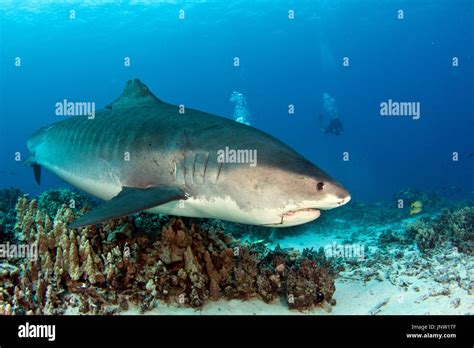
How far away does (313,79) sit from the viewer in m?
140

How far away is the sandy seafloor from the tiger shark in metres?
1.48

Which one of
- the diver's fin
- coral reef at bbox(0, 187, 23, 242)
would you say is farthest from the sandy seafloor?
coral reef at bbox(0, 187, 23, 242)

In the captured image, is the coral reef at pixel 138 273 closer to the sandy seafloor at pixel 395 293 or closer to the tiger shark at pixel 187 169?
the sandy seafloor at pixel 395 293

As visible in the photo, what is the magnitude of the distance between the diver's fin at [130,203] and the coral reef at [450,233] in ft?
22.1

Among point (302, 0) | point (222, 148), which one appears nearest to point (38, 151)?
point (222, 148)

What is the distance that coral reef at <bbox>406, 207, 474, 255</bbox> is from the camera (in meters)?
8.35

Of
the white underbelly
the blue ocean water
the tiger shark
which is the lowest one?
the white underbelly

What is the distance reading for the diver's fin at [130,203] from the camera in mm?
4164

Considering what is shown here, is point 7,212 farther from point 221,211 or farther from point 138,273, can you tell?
point 221,211

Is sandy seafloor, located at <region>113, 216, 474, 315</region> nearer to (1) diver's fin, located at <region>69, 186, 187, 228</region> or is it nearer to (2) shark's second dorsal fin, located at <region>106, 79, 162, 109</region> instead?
(1) diver's fin, located at <region>69, 186, 187, 228</region>

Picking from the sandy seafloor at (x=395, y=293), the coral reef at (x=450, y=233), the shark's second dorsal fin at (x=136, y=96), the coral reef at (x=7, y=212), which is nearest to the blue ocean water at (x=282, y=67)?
the coral reef at (x=450, y=233)
